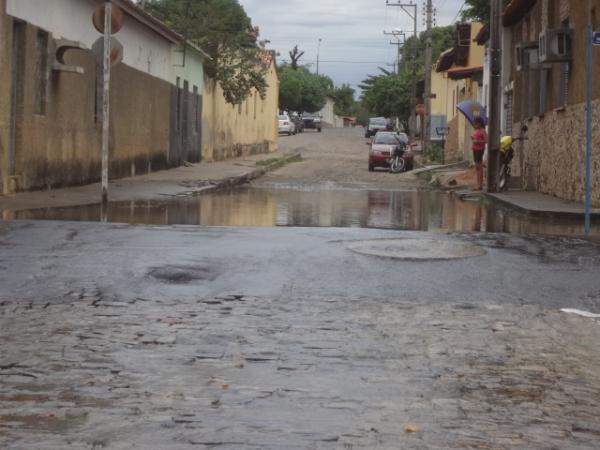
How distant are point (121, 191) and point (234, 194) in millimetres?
3237

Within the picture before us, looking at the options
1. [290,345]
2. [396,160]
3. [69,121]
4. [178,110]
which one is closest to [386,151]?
[396,160]

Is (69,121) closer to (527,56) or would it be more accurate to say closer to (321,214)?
(321,214)

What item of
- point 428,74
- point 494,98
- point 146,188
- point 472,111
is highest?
point 428,74

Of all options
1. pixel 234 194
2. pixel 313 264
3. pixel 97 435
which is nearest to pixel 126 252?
pixel 313 264

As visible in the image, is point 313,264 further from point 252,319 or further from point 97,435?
point 97,435

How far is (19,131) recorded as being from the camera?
19.1 m

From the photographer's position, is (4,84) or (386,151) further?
(386,151)

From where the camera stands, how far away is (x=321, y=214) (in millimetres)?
18547

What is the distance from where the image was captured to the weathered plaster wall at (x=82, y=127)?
64.2 feet

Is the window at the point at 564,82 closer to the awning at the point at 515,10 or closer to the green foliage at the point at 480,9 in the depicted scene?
the awning at the point at 515,10

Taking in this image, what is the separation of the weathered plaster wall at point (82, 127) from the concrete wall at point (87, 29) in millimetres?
334

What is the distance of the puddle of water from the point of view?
52.6ft

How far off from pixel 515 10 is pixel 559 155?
8708 millimetres

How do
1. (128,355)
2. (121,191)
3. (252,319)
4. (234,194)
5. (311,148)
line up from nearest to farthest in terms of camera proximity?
1. (128,355)
2. (252,319)
3. (121,191)
4. (234,194)
5. (311,148)
